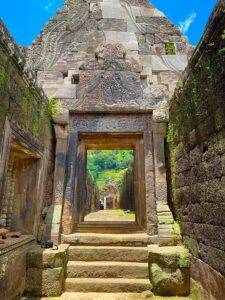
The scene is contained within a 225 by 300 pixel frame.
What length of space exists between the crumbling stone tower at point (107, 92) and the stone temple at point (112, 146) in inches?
1.0

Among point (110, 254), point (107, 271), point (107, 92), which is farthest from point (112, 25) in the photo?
point (107, 271)

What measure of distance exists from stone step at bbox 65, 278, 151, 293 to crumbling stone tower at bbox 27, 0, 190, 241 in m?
0.97

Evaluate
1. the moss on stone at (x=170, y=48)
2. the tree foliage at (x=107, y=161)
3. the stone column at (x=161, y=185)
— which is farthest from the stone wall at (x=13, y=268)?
the tree foliage at (x=107, y=161)

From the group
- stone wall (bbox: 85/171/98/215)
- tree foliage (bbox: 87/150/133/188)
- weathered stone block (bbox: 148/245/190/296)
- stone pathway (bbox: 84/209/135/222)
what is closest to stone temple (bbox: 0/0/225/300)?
weathered stone block (bbox: 148/245/190/296)

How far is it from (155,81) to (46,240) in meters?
4.23

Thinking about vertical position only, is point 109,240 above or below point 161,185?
below

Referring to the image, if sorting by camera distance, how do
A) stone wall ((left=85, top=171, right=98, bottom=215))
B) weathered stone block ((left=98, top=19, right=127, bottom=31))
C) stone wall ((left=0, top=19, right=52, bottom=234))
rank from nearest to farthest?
stone wall ((left=0, top=19, right=52, bottom=234)), weathered stone block ((left=98, top=19, right=127, bottom=31)), stone wall ((left=85, top=171, right=98, bottom=215))

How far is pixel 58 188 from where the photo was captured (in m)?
5.47

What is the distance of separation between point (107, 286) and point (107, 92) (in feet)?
12.8

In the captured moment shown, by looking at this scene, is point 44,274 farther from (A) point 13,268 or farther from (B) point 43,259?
(A) point 13,268

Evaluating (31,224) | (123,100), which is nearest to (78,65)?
(123,100)

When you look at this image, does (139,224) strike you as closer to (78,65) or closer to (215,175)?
(215,175)

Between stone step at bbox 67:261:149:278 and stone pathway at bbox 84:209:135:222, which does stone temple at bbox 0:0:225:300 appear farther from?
stone pathway at bbox 84:209:135:222

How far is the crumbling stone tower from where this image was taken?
18.3 ft
